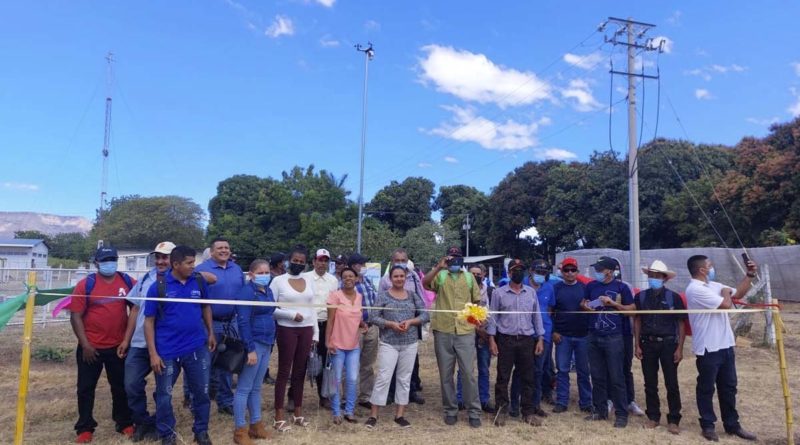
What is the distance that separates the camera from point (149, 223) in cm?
4875

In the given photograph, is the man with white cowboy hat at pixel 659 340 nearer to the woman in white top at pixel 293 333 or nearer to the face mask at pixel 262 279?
the woman in white top at pixel 293 333

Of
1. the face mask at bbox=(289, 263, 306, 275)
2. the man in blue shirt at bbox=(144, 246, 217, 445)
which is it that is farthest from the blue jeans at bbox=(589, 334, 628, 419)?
the man in blue shirt at bbox=(144, 246, 217, 445)

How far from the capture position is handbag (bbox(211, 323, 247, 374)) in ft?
15.9

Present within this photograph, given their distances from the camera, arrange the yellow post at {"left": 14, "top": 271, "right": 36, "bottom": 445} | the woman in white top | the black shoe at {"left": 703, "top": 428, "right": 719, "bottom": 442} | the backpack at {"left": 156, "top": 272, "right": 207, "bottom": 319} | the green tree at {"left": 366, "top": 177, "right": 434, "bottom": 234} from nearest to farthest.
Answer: the yellow post at {"left": 14, "top": 271, "right": 36, "bottom": 445}
the backpack at {"left": 156, "top": 272, "right": 207, "bottom": 319}
the black shoe at {"left": 703, "top": 428, "right": 719, "bottom": 442}
the woman in white top
the green tree at {"left": 366, "top": 177, "right": 434, "bottom": 234}

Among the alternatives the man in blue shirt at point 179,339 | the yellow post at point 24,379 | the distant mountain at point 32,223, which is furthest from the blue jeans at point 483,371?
the distant mountain at point 32,223

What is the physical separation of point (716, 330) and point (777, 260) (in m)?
16.0

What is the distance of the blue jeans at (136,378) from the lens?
4750mm

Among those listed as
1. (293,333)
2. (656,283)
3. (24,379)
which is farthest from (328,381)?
(656,283)

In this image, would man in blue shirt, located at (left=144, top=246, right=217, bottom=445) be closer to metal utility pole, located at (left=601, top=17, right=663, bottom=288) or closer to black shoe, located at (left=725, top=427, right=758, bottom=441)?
black shoe, located at (left=725, top=427, right=758, bottom=441)

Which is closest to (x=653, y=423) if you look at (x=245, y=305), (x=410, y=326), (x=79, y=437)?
(x=410, y=326)

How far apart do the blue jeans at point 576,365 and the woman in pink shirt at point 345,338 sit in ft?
8.21

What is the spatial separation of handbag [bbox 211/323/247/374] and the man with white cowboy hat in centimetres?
413

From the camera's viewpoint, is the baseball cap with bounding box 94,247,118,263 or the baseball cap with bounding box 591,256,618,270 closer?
the baseball cap with bounding box 94,247,118,263

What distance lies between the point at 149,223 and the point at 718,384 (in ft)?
166
